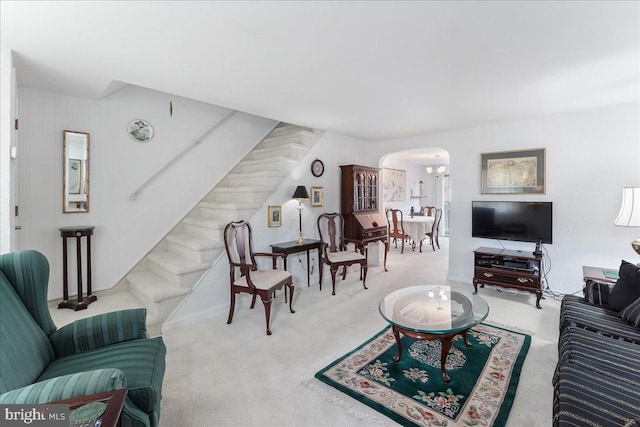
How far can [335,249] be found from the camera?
15.5ft

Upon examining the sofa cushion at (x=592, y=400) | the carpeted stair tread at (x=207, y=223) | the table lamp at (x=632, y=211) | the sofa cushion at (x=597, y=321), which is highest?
the table lamp at (x=632, y=211)

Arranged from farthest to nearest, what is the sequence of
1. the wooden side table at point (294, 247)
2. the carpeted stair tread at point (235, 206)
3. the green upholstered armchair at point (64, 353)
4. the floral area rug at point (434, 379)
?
the wooden side table at point (294, 247)
the carpeted stair tread at point (235, 206)
the floral area rug at point (434, 379)
the green upholstered armchair at point (64, 353)

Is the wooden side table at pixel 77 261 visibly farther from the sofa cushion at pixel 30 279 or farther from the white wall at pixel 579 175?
the white wall at pixel 579 175

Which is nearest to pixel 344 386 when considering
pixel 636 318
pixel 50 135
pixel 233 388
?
pixel 233 388

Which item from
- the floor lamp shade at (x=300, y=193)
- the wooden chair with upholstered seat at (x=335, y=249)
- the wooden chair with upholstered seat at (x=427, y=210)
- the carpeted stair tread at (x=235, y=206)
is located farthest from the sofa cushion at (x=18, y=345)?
the wooden chair with upholstered seat at (x=427, y=210)

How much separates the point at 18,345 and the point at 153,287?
6.48 feet

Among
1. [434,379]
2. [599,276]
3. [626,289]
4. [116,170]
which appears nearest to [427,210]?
[599,276]

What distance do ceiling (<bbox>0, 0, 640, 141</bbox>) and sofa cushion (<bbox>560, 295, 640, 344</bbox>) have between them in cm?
195

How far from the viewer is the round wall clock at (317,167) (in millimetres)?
4617

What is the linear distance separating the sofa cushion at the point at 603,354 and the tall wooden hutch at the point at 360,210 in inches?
120

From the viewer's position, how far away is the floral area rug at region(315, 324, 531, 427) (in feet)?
5.96

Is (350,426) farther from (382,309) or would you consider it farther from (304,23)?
(304,23)

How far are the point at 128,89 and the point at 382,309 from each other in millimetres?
3996

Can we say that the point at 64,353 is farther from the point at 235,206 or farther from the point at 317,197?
the point at 317,197
